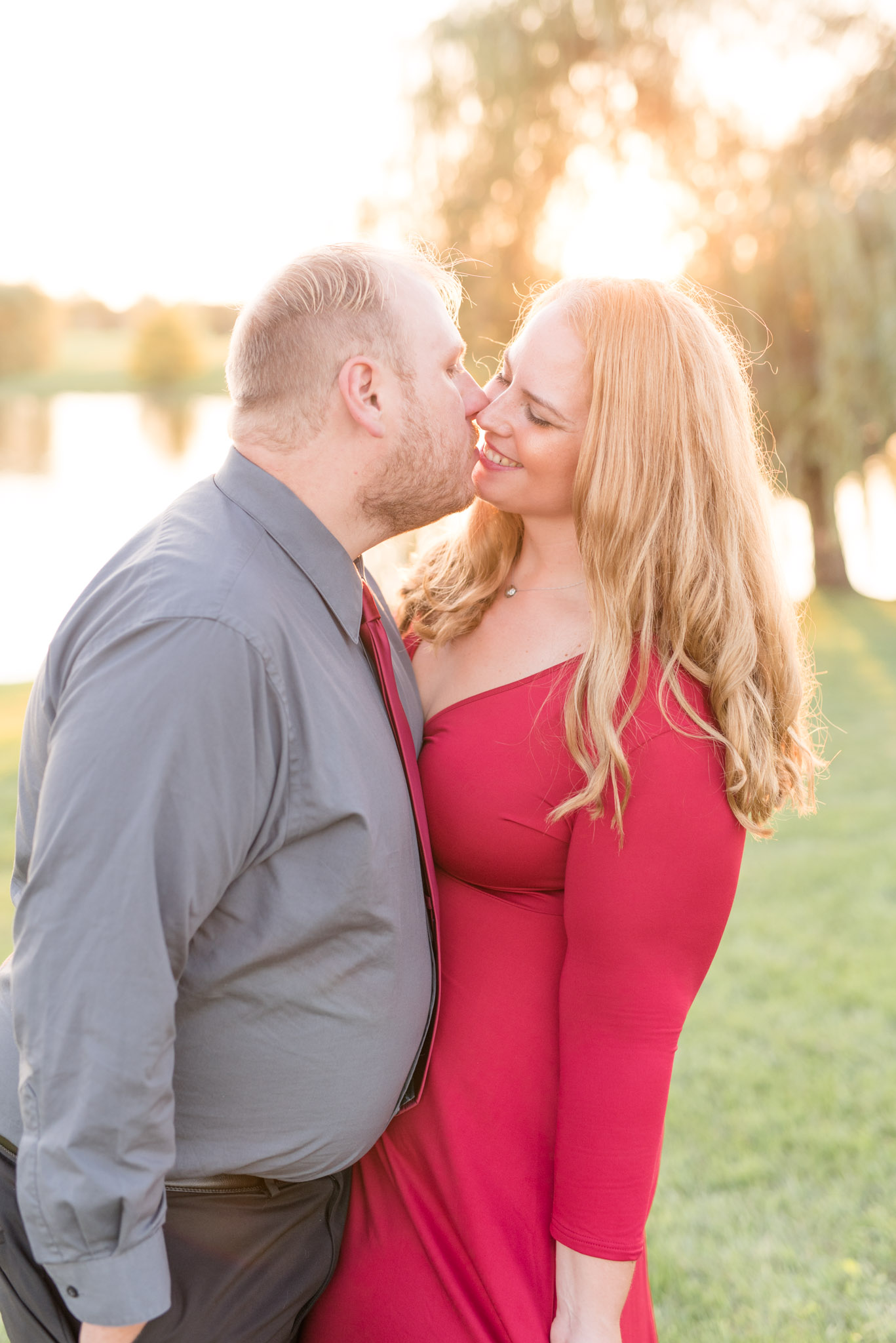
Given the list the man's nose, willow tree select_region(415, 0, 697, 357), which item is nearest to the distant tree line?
willow tree select_region(415, 0, 697, 357)

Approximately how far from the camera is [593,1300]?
1.68m

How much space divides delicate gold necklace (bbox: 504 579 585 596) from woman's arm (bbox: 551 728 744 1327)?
51 centimetres

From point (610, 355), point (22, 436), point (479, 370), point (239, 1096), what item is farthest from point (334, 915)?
point (22, 436)

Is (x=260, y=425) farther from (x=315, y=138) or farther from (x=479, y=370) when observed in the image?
(x=315, y=138)

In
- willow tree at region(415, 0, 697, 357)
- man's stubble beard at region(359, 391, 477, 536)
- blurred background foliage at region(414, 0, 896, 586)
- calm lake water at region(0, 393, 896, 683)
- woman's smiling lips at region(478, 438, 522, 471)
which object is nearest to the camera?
man's stubble beard at region(359, 391, 477, 536)

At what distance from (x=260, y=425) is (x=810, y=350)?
10.6 meters

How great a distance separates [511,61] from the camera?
34.3 feet

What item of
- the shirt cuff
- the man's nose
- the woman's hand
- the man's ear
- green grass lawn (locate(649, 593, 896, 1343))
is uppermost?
the man's ear

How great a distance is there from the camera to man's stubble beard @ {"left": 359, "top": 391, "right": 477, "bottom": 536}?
1.75 m

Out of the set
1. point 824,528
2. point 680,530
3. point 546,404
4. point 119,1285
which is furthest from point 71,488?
Answer: point 119,1285

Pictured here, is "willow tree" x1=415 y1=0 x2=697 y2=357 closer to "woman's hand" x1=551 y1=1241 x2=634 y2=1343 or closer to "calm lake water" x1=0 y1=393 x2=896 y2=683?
"calm lake water" x1=0 y1=393 x2=896 y2=683

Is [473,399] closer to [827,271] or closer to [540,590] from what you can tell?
[540,590]

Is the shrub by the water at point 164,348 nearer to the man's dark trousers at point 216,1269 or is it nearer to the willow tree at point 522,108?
the willow tree at point 522,108

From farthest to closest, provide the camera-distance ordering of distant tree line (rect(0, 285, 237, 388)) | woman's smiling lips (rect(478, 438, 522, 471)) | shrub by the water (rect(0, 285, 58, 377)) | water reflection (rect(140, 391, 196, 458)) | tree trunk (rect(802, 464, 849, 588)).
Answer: shrub by the water (rect(0, 285, 58, 377))
distant tree line (rect(0, 285, 237, 388))
water reflection (rect(140, 391, 196, 458))
tree trunk (rect(802, 464, 849, 588))
woman's smiling lips (rect(478, 438, 522, 471))
